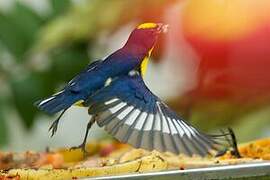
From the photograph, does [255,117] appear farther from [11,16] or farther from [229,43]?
[11,16]

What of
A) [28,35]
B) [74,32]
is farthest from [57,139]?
[28,35]

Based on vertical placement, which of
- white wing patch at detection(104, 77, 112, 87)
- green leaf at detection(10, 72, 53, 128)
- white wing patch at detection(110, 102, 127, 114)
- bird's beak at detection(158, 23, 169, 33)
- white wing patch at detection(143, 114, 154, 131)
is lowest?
white wing patch at detection(143, 114, 154, 131)

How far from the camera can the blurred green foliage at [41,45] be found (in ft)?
2.51

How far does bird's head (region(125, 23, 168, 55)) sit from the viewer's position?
0.46 meters

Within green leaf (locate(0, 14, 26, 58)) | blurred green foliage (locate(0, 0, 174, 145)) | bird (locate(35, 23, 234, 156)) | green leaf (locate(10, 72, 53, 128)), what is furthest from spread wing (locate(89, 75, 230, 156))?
green leaf (locate(0, 14, 26, 58))

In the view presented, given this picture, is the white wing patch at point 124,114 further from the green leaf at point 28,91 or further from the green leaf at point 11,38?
the green leaf at point 11,38

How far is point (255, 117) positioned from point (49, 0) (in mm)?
361

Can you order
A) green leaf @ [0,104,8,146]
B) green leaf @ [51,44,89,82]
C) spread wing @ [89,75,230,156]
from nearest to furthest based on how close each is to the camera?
spread wing @ [89,75,230,156]
green leaf @ [51,44,89,82]
green leaf @ [0,104,8,146]

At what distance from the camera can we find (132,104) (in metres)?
0.44

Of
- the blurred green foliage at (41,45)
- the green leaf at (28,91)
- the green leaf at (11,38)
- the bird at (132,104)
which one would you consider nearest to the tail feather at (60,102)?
the bird at (132,104)

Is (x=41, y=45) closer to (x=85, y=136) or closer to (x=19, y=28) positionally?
(x=19, y=28)

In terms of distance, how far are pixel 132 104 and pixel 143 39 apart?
1.8 inches

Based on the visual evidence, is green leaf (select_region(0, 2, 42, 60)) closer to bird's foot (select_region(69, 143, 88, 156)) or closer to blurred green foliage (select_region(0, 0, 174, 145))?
blurred green foliage (select_region(0, 0, 174, 145))

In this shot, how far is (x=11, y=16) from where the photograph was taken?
2.92 ft
